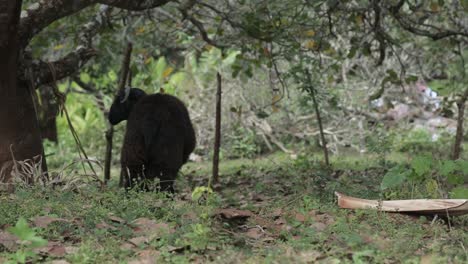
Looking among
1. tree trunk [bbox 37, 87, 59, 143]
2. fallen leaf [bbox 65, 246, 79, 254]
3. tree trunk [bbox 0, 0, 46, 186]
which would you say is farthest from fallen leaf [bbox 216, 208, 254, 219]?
tree trunk [bbox 37, 87, 59, 143]

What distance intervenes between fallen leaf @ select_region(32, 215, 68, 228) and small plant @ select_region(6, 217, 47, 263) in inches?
16.4

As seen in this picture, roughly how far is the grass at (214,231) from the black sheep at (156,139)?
4.60ft

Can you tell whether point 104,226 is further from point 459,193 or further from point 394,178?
point 459,193

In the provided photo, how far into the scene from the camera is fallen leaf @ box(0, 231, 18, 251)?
4.07 metres

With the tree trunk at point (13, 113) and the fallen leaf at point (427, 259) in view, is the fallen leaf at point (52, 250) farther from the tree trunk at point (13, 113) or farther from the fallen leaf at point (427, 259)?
the tree trunk at point (13, 113)

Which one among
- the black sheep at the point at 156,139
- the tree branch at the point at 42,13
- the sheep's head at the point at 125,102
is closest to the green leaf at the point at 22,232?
the tree branch at the point at 42,13

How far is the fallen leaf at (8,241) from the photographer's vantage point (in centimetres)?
407

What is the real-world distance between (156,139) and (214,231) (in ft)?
10.3

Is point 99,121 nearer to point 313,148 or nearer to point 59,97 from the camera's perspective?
point 313,148

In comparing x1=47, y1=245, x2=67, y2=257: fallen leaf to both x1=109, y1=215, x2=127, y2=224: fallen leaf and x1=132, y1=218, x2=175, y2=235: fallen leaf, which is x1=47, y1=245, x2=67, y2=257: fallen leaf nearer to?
x1=132, y1=218, x2=175, y2=235: fallen leaf

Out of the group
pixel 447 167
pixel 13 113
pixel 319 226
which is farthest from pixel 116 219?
pixel 447 167

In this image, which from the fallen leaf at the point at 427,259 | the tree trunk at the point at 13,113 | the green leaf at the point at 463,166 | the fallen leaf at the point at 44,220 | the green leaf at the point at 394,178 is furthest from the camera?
the tree trunk at the point at 13,113

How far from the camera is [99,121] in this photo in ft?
50.0

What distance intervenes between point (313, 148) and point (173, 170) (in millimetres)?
6049
